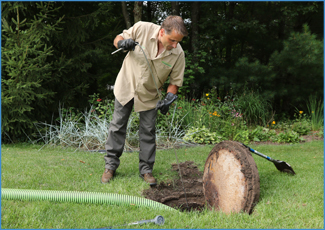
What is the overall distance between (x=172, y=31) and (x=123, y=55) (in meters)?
6.36

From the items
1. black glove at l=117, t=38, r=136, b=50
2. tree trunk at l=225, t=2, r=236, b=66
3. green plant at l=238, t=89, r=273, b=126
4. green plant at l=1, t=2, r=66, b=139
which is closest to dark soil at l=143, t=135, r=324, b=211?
black glove at l=117, t=38, r=136, b=50

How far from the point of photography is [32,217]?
218 cm

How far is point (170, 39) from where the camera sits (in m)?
2.82

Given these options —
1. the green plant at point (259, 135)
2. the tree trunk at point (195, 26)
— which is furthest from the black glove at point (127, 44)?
→ the tree trunk at point (195, 26)

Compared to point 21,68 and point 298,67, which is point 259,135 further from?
point 21,68

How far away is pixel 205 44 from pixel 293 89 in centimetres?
319

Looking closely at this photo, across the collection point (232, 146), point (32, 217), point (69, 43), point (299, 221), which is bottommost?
point (299, 221)

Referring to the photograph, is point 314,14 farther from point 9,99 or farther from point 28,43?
point 9,99

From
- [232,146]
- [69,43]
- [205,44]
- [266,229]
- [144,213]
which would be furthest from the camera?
[205,44]

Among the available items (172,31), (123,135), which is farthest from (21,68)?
(172,31)

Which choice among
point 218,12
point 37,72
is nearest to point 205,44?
point 218,12

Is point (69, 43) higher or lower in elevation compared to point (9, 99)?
higher

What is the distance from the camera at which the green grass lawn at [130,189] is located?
7.13 feet

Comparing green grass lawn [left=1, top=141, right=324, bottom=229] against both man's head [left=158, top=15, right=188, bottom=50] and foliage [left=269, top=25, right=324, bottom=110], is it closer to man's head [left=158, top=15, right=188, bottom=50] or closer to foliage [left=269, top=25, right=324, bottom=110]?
man's head [left=158, top=15, right=188, bottom=50]
